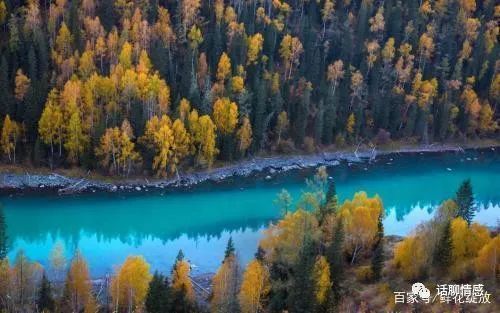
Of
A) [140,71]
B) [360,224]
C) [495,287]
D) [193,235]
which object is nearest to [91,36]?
[140,71]

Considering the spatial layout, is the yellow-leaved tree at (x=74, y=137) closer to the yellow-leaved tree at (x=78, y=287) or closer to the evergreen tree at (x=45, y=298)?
the yellow-leaved tree at (x=78, y=287)

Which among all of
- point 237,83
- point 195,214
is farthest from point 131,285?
point 237,83

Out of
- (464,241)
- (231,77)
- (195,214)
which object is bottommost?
(195,214)

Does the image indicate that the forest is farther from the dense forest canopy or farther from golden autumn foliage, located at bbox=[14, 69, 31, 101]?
golden autumn foliage, located at bbox=[14, 69, 31, 101]

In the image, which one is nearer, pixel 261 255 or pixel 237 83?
pixel 261 255

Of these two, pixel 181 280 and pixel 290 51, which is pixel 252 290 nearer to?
pixel 181 280

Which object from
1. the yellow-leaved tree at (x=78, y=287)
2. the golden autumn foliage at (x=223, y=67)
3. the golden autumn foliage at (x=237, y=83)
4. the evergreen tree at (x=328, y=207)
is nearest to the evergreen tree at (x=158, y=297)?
the yellow-leaved tree at (x=78, y=287)

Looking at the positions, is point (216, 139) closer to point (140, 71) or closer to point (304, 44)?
point (140, 71)
